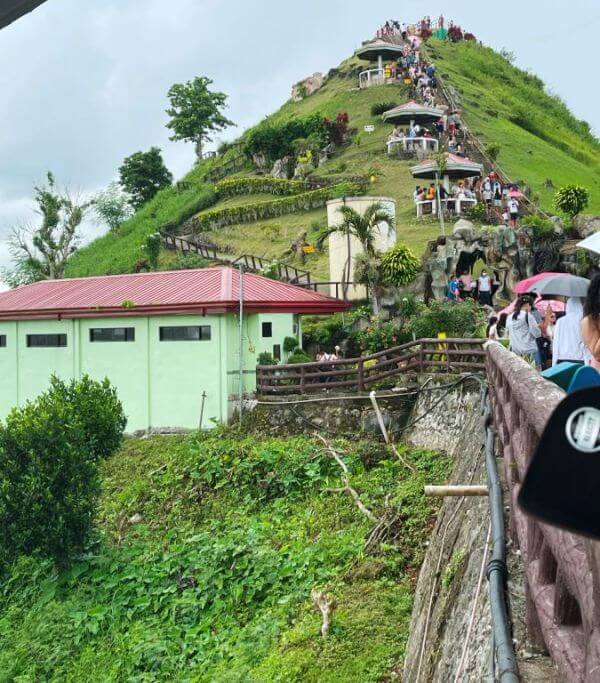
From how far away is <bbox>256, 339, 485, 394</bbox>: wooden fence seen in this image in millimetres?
17281

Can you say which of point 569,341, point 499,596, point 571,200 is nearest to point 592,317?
point 499,596

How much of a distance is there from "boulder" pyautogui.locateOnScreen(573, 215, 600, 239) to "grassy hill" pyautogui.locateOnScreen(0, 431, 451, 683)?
13.5 metres

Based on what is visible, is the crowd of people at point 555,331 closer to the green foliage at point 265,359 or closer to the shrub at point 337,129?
the green foliage at point 265,359

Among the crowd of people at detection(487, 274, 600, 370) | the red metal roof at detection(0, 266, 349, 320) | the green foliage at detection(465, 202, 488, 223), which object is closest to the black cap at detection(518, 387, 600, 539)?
the crowd of people at detection(487, 274, 600, 370)

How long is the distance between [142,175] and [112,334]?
4562cm

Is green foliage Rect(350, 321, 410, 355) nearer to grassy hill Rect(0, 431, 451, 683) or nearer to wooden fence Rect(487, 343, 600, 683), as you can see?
grassy hill Rect(0, 431, 451, 683)

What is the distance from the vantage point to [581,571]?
1.84 meters

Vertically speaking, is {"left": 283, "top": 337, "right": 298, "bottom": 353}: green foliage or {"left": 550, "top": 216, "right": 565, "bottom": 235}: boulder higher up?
{"left": 550, "top": 216, "right": 565, "bottom": 235}: boulder

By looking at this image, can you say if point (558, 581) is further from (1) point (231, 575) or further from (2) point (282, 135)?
(2) point (282, 135)

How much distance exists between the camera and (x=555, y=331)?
7.90 metres

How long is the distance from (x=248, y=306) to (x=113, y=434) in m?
4.90

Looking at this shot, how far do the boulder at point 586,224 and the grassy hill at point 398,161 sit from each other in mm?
5910

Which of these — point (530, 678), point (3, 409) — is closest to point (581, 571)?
point (530, 678)

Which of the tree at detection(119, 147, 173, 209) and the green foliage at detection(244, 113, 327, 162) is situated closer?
the green foliage at detection(244, 113, 327, 162)
